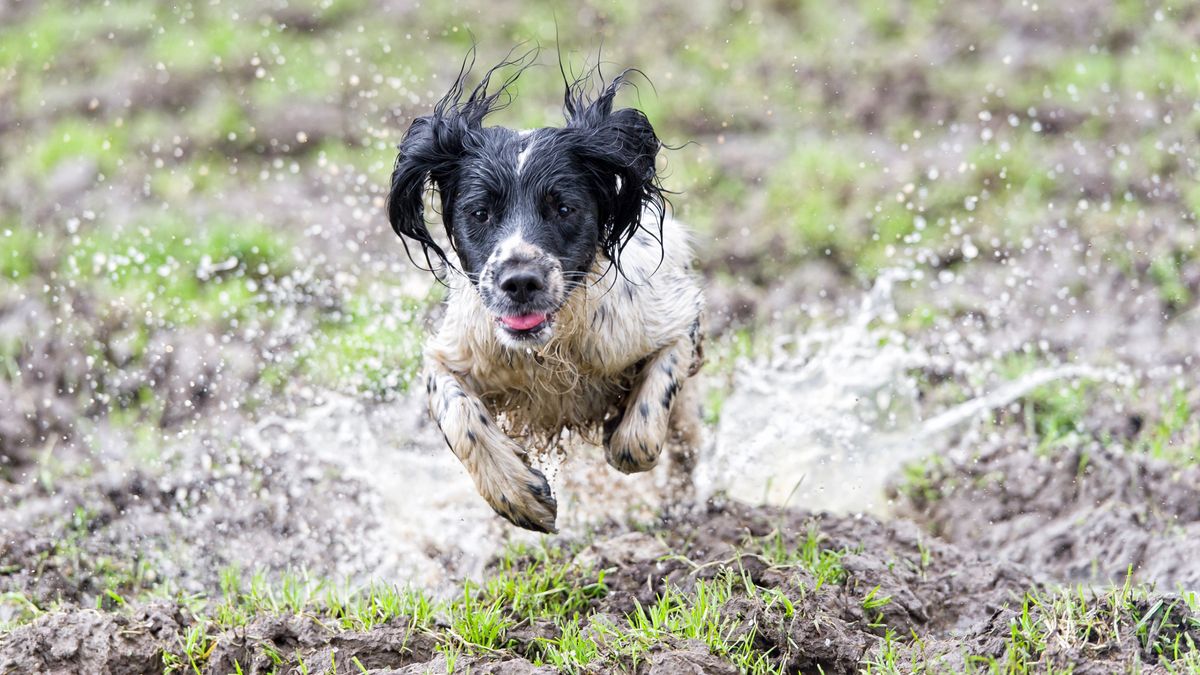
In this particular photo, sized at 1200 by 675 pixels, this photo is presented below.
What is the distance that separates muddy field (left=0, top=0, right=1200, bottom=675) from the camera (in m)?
4.08

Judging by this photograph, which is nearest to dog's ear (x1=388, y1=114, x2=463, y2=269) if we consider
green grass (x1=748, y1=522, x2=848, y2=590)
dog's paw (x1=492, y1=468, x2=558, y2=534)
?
dog's paw (x1=492, y1=468, x2=558, y2=534)

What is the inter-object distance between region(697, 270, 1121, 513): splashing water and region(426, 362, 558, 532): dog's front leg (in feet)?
4.40

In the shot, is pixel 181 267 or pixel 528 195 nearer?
pixel 528 195

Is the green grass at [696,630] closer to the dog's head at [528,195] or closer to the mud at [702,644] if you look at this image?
the mud at [702,644]

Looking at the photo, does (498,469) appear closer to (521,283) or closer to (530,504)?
(530,504)

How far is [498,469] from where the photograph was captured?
4.25 metres

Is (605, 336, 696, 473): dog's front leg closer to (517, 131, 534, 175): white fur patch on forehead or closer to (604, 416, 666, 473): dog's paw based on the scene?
(604, 416, 666, 473): dog's paw

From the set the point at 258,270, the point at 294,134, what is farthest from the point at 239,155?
the point at 258,270

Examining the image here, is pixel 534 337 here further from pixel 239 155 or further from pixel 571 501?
pixel 239 155

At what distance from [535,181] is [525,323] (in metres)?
0.43

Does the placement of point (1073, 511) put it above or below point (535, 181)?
below

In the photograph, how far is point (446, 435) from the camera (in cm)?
436

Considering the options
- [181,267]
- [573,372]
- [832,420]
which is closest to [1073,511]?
[832,420]

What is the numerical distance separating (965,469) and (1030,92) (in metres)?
3.21
